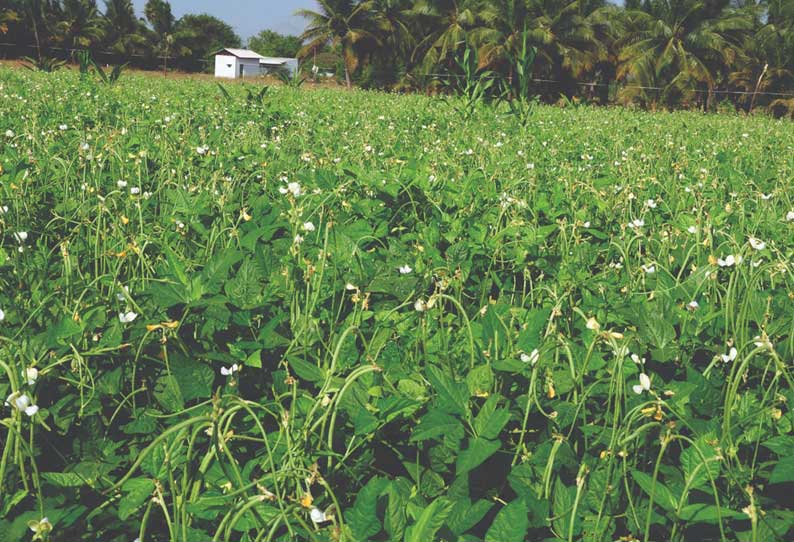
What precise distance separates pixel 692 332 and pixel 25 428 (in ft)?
5.11

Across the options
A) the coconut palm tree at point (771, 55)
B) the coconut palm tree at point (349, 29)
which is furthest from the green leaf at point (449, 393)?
the coconut palm tree at point (349, 29)

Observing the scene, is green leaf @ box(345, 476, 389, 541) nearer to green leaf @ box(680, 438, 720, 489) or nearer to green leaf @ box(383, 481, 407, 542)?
green leaf @ box(383, 481, 407, 542)

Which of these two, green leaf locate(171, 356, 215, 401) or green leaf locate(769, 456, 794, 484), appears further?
green leaf locate(171, 356, 215, 401)

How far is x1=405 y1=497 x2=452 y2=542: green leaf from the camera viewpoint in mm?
952

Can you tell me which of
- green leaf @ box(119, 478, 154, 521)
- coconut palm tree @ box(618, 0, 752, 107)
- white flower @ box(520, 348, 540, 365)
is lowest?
green leaf @ box(119, 478, 154, 521)

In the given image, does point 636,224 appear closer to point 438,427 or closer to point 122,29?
point 438,427

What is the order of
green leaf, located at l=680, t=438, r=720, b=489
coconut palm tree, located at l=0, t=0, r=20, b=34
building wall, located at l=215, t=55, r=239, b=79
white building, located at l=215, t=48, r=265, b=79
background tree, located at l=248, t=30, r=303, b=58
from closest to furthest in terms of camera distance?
1. green leaf, located at l=680, t=438, r=720, b=489
2. coconut palm tree, located at l=0, t=0, r=20, b=34
3. white building, located at l=215, t=48, r=265, b=79
4. building wall, located at l=215, t=55, r=239, b=79
5. background tree, located at l=248, t=30, r=303, b=58

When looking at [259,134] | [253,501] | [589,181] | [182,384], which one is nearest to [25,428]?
[182,384]

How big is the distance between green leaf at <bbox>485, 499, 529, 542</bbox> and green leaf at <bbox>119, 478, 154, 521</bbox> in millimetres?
585

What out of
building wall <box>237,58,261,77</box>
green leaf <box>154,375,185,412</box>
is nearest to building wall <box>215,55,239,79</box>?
building wall <box>237,58,261,77</box>

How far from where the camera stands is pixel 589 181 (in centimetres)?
376

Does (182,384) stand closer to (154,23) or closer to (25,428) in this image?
(25,428)

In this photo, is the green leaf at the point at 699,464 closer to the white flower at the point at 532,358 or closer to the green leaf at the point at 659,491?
the green leaf at the point at 659,491

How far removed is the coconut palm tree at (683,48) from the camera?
1197 inches
